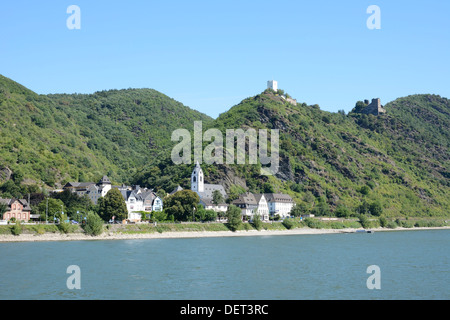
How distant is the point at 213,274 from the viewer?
139 feet

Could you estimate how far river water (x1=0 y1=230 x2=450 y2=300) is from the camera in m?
34.2

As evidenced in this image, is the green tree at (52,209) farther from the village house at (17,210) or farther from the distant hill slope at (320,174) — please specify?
the distant hill slope at (320,174)

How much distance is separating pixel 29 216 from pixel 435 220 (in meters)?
124

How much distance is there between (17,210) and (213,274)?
189 ft

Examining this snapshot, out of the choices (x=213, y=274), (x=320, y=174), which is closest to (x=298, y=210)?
(x=320, y=174)

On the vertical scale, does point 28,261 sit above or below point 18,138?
below

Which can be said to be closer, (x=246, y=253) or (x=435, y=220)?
(x=246, y=253)

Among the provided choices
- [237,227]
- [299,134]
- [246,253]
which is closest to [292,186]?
[299,134]

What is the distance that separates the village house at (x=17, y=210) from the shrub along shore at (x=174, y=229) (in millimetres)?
14129

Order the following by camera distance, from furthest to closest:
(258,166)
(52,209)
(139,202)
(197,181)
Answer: (258,166), (197,181), (139,202), (52,209)

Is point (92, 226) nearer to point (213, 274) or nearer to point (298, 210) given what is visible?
point (213, 274)

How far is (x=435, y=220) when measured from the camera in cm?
16000

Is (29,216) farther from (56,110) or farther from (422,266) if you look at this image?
(56,110)

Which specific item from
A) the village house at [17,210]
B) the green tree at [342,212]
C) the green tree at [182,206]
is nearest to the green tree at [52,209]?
the village house at [17,210]
